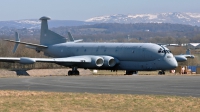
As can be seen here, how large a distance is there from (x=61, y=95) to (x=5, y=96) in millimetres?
2334

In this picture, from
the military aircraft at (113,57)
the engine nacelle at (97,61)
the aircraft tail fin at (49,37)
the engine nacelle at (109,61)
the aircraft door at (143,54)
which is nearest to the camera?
the military aircraft at (113,57)

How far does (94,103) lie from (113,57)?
38221 millimetres

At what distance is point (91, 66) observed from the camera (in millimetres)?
60500

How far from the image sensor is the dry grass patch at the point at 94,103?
20.1 metres

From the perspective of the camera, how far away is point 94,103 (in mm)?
21781

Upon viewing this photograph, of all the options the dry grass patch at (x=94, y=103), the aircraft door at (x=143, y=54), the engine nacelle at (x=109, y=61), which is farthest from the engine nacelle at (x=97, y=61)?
the dry grass patch at (x=94, y=103)

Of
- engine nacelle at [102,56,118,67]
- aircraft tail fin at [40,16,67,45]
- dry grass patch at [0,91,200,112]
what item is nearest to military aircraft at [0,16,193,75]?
engine nacelle at [102,56,118,67]

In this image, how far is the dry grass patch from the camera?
20141 millimetres

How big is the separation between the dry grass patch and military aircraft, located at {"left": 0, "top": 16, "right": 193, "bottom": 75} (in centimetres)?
3059

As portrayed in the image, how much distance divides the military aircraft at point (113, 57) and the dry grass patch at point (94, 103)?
30.6 meters

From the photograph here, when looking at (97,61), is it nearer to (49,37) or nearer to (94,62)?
(94,62)

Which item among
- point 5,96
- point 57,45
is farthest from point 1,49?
point 5,96

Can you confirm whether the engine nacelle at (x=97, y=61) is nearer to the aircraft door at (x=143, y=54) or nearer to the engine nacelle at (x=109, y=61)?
the engine nacelle at (x=109, y=61)

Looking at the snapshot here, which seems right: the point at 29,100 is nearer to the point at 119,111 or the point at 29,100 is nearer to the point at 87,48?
the point at 119,111
